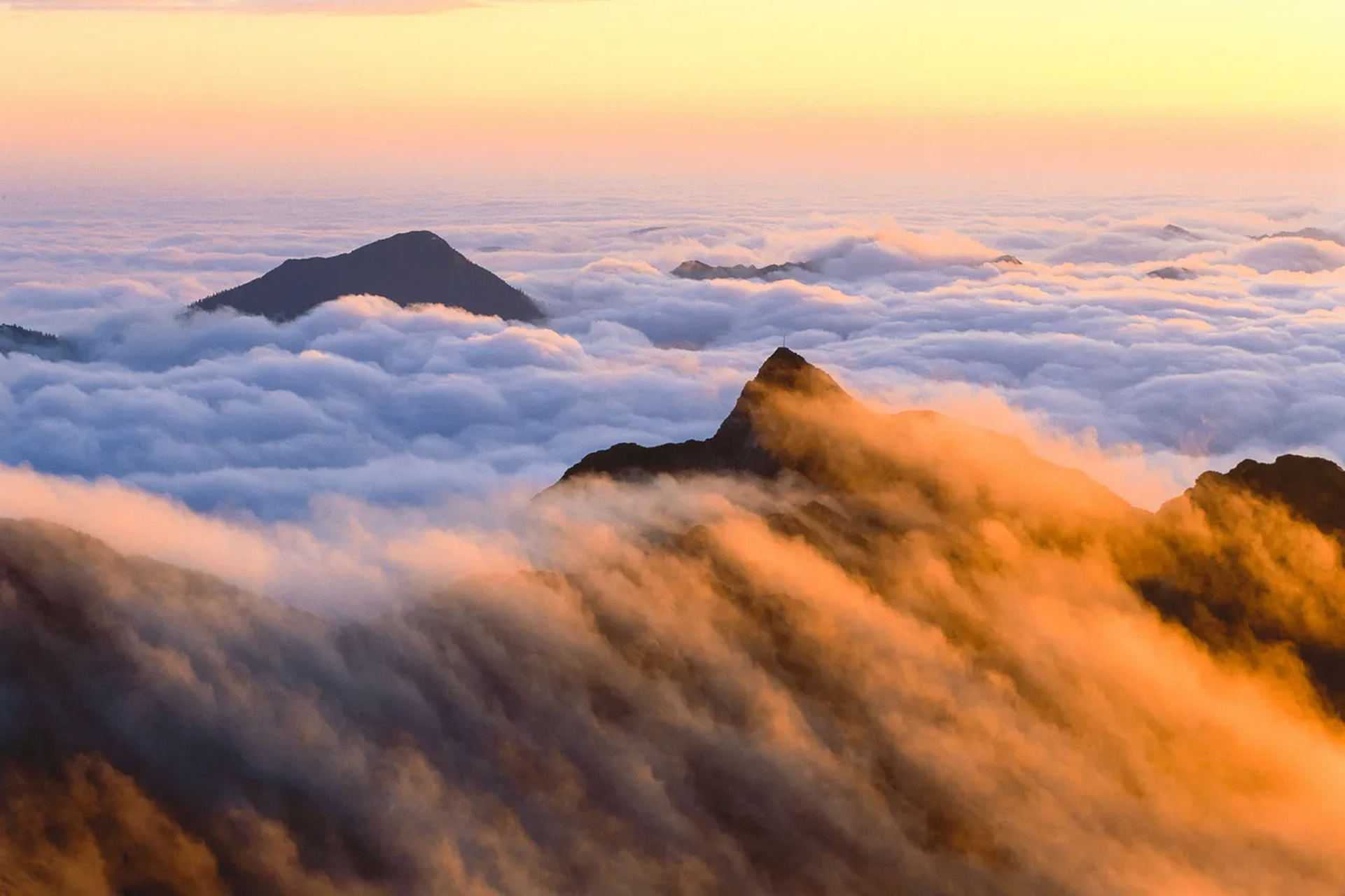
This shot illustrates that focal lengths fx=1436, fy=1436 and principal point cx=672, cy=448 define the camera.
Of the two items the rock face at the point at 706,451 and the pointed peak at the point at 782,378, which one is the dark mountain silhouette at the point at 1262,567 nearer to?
the pointed peak at the point at 782,378

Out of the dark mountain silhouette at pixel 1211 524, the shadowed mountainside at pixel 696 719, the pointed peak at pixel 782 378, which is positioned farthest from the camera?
the pointed peak at pixel 782 378

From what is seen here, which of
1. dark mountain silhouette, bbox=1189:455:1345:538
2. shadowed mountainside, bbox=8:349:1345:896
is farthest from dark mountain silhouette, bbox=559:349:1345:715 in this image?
shadowed mountainside, bbox=8:349:1345:896

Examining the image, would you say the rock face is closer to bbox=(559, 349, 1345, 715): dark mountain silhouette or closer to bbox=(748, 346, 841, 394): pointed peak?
bbox=(748, 346, 841, 394): pointed peak

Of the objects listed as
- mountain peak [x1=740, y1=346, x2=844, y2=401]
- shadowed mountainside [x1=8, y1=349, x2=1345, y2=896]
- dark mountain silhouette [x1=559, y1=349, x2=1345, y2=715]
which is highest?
mountain peak [x1=740, y1=346, x2=844, y2=401]

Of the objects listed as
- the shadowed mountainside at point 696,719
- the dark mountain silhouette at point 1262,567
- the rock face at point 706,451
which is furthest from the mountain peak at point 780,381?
the dark mountain silhouette at point 1262,567

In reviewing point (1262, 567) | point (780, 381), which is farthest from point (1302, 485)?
point (780, 381)

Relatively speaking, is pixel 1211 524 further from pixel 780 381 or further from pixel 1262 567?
pixel 780 381

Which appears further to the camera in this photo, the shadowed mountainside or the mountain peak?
the mountain peak

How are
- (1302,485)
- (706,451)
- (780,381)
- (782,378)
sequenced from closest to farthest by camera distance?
(1302,485)
(780,381)
(782,378)
(706,451)

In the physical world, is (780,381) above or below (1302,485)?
above

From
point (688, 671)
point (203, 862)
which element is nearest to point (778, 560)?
point (688, 671)

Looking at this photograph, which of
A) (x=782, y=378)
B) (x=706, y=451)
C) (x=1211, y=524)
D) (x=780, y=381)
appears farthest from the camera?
(x=706, y=451)

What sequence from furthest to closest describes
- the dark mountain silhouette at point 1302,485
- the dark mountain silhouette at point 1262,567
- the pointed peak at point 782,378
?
the pointed peak at point 782,378
the dark mountain silhouette at point 1302,485
the dark mountain silhouette at point 1262,567
